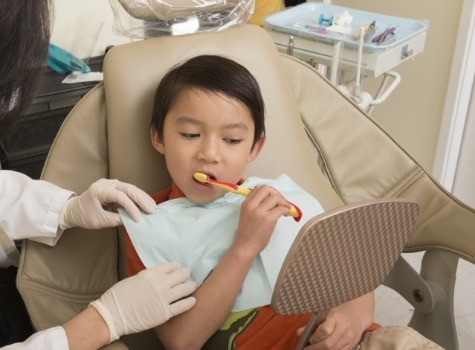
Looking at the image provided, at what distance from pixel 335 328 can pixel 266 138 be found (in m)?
0.48

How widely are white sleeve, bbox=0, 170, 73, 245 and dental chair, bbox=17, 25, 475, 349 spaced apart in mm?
39

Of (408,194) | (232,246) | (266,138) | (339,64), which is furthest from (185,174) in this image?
(339,64)

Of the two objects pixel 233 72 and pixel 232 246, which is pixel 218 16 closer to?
pixel 233 72

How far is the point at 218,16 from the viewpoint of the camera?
1333 mm

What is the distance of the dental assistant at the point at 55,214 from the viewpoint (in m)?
0.82

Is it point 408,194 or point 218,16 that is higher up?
point 218,16

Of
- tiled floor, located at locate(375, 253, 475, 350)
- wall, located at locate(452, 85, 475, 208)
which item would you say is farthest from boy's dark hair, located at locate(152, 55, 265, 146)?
wall, located at locate(452, 85, 475, 208)

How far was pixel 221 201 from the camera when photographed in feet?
3.74

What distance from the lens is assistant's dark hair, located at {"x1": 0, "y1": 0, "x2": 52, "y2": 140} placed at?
80cm

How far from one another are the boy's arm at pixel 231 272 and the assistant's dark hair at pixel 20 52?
393 millimetres

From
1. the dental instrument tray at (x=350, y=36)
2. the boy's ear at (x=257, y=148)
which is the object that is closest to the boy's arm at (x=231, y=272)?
the boy's ear at (x=257, y=148)

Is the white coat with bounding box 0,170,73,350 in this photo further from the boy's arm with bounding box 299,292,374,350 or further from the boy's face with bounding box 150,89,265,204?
the boy's arm with bounding box 299,292,374,350

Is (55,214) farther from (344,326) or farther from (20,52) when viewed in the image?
(344,326)

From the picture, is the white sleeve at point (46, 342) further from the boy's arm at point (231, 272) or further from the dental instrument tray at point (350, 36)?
the dental instrument tray at point (350, 36)
